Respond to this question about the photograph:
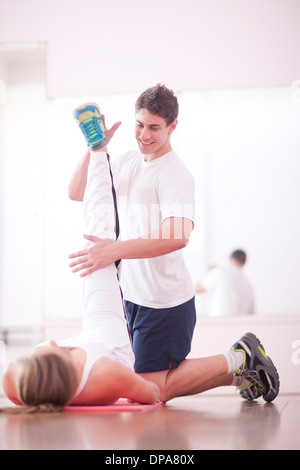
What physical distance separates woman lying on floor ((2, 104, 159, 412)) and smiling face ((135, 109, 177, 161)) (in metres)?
0.18

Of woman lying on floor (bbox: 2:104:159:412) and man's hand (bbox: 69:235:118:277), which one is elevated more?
man's hand (bbox: 69:235:118:277)

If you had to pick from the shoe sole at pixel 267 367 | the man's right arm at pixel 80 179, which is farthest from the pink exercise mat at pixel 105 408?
the man's right arm at pixel 80 179

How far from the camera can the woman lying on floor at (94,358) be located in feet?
5.82

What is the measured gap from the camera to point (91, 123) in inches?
95.8

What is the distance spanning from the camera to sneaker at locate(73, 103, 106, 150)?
7.96ft

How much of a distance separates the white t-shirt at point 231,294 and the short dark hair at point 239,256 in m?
0.05

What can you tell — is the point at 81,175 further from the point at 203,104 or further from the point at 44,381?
the point at 203,104

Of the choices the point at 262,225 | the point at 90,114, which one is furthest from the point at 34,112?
the point at 90,114

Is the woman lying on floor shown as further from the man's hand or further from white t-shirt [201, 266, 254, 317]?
white t-shirt [201, 266, 254, 317]

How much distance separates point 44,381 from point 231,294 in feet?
8.23

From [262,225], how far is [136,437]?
288cm

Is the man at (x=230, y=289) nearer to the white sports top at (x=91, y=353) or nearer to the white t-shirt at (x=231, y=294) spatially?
the white t-shirt at (x=231, y=294)

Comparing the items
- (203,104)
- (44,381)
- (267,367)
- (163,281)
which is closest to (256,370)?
(267,367)

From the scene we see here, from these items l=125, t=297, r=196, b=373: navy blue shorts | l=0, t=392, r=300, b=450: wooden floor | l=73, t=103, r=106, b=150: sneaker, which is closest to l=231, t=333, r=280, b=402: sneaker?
l=125, t=297, r=196, b=373: navy blue shorts
